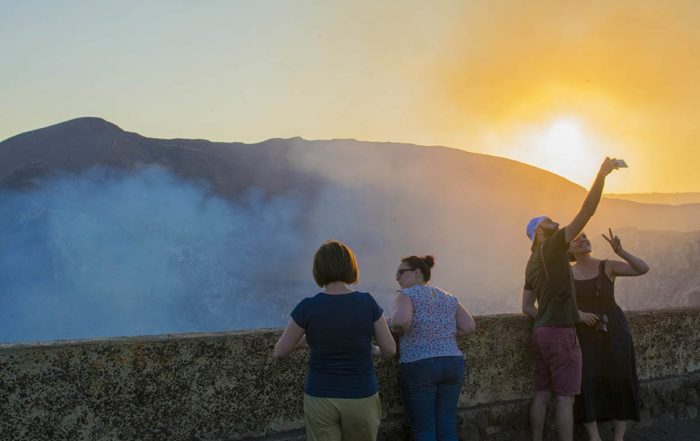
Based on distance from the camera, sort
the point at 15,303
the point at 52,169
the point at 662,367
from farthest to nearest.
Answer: the point at 52,169 → the point at 15,303 → the point at 662,367

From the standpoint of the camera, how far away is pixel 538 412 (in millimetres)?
4508

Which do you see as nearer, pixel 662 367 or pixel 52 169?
pixel 662 367

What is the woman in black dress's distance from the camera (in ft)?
15.2

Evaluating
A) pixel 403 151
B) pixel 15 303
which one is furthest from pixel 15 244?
pixel 403 151

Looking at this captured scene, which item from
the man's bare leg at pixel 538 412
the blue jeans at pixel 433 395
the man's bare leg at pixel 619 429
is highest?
the blue jeans at pixel 433 395

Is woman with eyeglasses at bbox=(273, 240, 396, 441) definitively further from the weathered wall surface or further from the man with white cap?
the man with white cap

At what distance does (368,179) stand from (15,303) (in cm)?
2628

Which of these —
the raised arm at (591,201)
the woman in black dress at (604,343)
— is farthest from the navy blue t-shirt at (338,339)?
the woman in black dress at (604,343)

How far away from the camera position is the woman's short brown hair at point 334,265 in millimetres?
3094

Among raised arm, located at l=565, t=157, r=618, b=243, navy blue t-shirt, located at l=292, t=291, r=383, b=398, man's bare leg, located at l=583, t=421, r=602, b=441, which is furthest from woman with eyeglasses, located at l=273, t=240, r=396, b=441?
man's bare leg, located at l=583, t=421, r=602, b=441

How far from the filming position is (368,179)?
172ft

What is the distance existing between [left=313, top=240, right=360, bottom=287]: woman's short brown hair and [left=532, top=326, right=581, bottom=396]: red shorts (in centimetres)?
184

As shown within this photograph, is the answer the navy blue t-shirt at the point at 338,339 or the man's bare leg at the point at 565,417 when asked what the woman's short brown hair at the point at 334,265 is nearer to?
the navy blue t-shirt at the point at 338,339

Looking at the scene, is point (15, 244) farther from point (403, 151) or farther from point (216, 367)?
point (216, 367)
